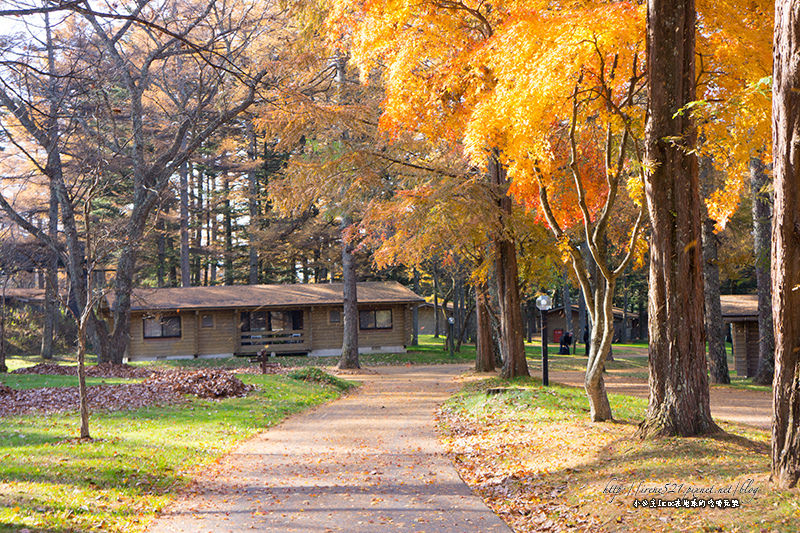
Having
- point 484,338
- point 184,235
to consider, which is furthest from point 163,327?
point 484,338

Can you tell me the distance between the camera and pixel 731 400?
50.9ft

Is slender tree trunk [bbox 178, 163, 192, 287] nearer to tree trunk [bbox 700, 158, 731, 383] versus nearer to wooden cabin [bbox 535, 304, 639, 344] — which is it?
tree trunk [bbox 700, 158, 731, 383]

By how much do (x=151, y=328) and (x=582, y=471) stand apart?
27.9 meters

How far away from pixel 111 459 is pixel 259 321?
25.2m

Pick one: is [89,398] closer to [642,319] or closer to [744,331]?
[744,331]

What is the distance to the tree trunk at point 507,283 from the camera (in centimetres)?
1634

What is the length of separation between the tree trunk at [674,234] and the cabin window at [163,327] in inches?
1067

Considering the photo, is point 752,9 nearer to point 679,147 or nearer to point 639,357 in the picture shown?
point 679,147

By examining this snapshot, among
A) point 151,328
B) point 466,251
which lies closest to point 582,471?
point 466,251

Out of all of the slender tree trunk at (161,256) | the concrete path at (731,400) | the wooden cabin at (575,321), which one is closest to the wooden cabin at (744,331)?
the concrete path at (731,400)

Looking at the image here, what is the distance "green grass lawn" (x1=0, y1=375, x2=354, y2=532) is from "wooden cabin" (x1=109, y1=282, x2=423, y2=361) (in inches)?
681

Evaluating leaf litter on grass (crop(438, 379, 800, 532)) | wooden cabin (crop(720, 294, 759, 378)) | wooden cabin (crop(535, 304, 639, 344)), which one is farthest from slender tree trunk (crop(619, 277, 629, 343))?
leaf litter on grass (crop(438, 379, 800, 532))

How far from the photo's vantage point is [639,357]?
111ft

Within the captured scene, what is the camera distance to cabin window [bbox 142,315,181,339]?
3105 cm
